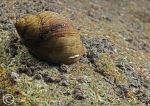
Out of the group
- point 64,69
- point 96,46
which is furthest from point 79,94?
point 96,46

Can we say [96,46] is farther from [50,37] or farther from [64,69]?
[50,37]

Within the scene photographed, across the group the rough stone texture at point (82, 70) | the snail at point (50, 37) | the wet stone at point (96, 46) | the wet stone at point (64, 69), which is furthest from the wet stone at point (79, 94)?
the wet stone at point (96, 46)

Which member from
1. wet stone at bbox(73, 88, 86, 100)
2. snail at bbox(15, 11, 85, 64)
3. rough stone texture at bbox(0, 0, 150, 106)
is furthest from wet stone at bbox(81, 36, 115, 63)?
wet stone at bbox(73, 88, 86, 100)

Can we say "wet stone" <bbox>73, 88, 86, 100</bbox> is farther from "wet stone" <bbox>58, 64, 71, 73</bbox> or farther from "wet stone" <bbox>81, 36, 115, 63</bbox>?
"wet stone" <bbox>81, 36, 115, 63</bbox>

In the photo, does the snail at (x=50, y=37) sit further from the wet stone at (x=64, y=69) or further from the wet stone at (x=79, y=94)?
the wet stone at (x=79, y=94)

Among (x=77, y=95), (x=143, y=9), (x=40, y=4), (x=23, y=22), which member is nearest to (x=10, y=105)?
(x=77, y=95)

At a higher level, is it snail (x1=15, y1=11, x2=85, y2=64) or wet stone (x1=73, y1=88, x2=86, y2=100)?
snail (x1=15, y1=11, x2=85, y2=64)
